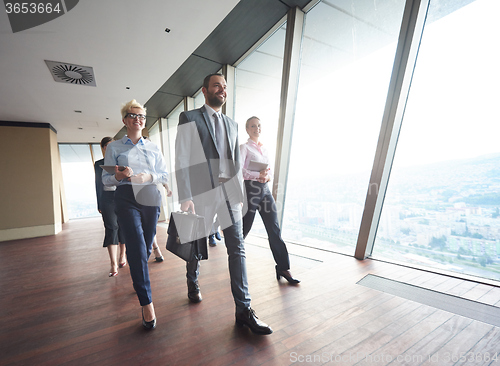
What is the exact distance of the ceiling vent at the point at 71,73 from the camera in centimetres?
383

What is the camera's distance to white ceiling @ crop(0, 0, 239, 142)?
2771 mm

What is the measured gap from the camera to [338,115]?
3.06m

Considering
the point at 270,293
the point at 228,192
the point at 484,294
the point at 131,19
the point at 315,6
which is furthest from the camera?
the point at 315,6

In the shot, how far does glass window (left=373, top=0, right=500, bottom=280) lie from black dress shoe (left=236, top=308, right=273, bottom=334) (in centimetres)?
200

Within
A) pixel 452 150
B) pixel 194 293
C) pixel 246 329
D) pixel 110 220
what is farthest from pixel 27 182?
pixel 452 150

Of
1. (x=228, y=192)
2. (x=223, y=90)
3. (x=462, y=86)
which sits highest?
(x=462, y=86)

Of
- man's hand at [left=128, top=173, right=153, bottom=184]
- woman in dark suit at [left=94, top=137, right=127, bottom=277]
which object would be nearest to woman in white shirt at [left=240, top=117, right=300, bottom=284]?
man's hand at [left=128, top=173, right=153, bottom=184]

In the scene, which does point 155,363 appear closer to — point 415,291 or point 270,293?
point 270,293

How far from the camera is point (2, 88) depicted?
4508mm

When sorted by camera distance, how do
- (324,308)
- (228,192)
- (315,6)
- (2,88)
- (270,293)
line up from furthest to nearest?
(2,88) < (315,6) < (270,293) < (324,308) < (228,192)

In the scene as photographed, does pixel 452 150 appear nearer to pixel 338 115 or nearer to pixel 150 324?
pixel 338 115

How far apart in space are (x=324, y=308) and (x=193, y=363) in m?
1.03

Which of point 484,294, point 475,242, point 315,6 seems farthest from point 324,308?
point 315,6

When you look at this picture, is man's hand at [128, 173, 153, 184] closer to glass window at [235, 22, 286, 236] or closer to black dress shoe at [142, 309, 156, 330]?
black dress shoe at [142, 309, 156, 330]
